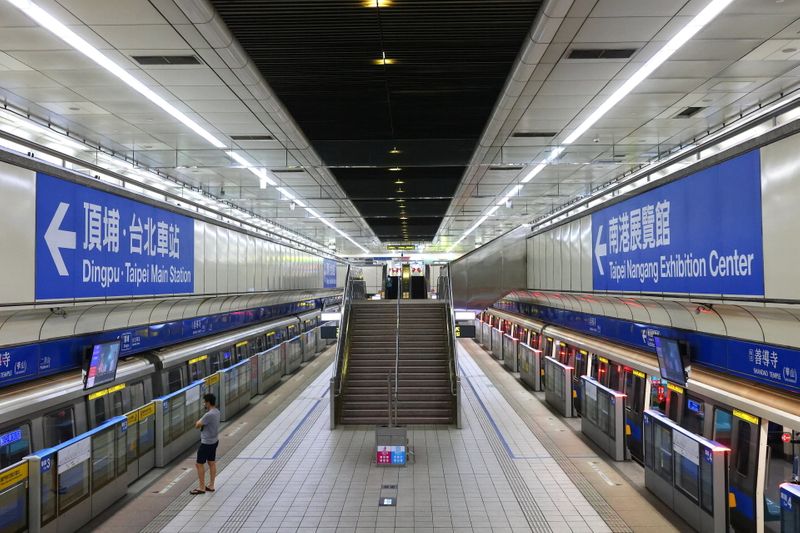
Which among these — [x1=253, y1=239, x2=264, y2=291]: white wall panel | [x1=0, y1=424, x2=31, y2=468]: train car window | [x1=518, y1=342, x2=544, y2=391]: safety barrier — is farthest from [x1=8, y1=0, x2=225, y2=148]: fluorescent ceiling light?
[x1=518, y1=342, x2=544, y2=391]: safety barrier

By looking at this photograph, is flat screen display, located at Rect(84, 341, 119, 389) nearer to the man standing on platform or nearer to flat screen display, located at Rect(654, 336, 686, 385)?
the man standing on platform

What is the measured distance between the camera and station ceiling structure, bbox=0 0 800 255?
5.55 meters

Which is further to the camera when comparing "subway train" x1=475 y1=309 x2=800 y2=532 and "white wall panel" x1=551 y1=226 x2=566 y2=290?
"white wall panel" x1=551 y1=226 x2=566 y2=290

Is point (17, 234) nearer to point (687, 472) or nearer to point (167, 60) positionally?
point (167, 60)

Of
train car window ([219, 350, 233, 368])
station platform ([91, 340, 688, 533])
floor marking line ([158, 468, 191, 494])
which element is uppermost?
train car window ([219, 350, 233, 368])

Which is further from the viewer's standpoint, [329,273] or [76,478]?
[329,273]

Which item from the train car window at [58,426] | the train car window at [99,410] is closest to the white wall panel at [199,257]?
the train car window at [99,410]

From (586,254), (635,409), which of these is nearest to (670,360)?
(635,409)

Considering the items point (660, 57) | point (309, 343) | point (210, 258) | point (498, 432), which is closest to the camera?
point (660, 57)

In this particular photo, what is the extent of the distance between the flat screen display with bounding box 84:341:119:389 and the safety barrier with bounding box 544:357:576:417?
354 inches

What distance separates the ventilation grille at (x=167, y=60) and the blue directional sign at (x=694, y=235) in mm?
6127

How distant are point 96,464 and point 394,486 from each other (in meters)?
3.92

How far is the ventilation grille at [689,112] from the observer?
8961 mm

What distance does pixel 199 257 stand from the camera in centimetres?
941
